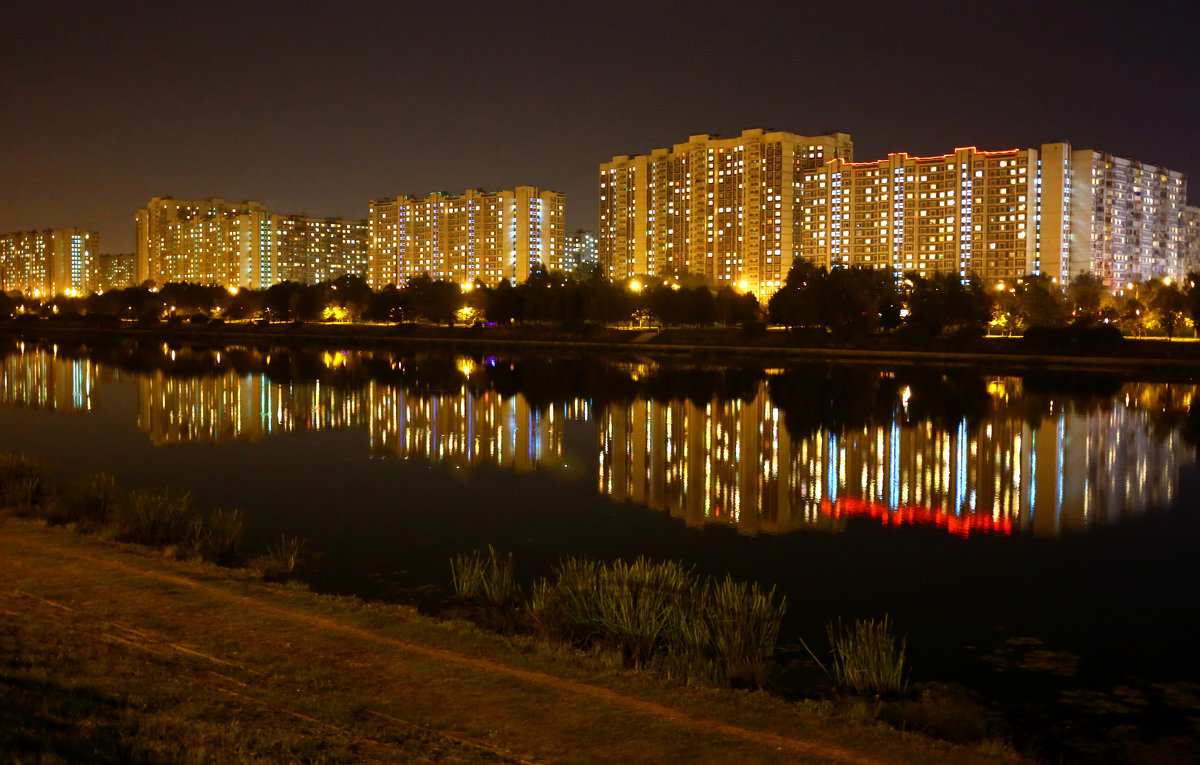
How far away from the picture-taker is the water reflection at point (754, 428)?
1778 cm

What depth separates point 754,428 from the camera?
90.6 ft

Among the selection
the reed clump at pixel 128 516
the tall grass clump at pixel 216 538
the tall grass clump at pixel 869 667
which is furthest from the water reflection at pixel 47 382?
the tall grass clump at pixel 869 667

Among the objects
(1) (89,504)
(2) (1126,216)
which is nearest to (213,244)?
(2) (1126,216)

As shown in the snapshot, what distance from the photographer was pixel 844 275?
71750mm

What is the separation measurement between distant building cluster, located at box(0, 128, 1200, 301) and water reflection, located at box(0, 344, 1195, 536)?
67.4 metres

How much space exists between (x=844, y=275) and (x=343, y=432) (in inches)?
2045

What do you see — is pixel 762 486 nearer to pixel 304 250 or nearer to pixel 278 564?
pixel 278 564

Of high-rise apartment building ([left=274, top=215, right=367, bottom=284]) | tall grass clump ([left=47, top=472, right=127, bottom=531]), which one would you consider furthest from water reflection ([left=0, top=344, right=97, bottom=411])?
high-rise apartment building ([left=274, top=215, right=367, bottom=284])

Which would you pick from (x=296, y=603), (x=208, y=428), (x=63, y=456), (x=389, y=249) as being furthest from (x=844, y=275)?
(x=389, y=249)

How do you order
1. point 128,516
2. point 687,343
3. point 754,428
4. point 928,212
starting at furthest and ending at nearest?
point 928,212 < point 687,343 < point 754,428 < point 128,516

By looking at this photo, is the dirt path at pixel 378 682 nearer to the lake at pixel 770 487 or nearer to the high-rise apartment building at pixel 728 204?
the lake at pixel 770 487

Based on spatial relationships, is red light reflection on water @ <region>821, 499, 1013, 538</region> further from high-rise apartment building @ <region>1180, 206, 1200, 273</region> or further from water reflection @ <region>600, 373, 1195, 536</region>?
high-rise apartment building @ <region>1180, 206, 1200, 273</region>

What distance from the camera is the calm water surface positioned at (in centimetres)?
1130

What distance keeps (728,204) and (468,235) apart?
46088 millimetres
